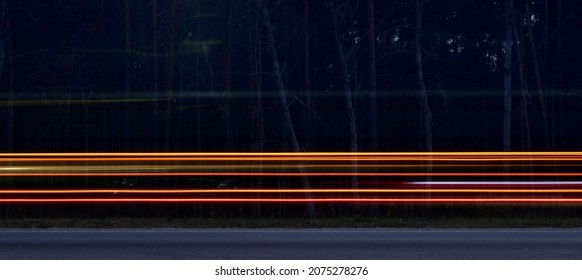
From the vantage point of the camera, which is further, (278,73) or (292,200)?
(278,73)

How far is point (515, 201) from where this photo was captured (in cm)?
1435

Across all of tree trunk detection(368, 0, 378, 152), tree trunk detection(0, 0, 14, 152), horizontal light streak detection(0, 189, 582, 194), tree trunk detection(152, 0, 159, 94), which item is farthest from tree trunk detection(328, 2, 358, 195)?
tree trunk detection(0, 0, 14, 152)

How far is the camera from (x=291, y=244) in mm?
10742

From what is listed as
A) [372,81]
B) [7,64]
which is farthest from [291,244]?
[7,64]

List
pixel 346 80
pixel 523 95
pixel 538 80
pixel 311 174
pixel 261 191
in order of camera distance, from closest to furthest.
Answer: pixel 311 174, pixel 261 191, pixel 523 95, pixel 538 80, pixel 346 80

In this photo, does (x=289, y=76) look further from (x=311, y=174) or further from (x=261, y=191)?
(x=261, y=191)

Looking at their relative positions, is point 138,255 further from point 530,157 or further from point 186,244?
point 530,157

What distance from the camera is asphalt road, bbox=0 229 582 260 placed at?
9711mm

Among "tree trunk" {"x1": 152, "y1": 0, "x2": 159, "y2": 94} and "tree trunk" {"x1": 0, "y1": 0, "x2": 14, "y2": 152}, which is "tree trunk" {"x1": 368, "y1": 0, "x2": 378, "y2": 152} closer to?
"tree trunk" {"x1": 152, "y1": 0, "x2": 159, "y2": 94}

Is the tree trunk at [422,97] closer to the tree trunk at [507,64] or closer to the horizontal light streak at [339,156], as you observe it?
the horizontal light streak at [339,156]

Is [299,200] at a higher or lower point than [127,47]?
lower

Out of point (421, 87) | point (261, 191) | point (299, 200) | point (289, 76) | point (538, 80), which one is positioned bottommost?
point (299, 200)

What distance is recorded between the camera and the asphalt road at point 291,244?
9.71m

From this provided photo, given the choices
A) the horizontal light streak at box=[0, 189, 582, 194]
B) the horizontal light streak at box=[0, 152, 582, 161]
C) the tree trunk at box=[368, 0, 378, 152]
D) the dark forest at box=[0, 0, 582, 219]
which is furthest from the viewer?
the tree trunk at box=[368, 0, 378, 152]
